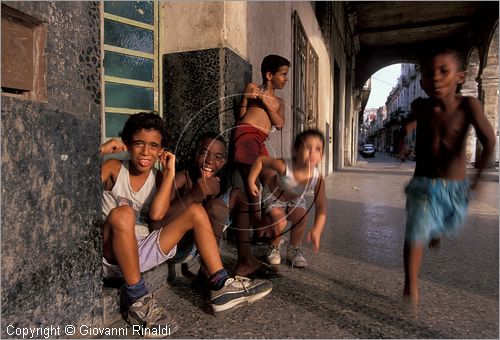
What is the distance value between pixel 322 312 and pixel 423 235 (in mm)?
648

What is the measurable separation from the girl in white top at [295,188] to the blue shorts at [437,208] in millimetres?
476

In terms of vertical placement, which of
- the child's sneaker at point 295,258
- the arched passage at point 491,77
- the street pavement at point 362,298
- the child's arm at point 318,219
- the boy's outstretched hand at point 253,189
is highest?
the arched passage at point 491,77

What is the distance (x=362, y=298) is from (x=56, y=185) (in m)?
1.67

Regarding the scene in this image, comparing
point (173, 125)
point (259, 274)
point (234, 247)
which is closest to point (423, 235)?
point (259, 274)

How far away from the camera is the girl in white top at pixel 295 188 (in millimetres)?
2016

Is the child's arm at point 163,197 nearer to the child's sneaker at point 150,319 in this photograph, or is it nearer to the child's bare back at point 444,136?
the child's sneaker at point 150,319

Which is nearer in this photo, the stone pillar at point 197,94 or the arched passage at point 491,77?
the stone pillar at point 197,94

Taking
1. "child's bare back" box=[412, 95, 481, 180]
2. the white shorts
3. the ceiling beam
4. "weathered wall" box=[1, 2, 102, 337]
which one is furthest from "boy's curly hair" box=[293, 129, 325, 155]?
the ceiling beam

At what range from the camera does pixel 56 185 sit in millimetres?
1353

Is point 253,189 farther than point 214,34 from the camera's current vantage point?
No

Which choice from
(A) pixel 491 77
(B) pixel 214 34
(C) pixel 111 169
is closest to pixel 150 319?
(C) pixel 111 169

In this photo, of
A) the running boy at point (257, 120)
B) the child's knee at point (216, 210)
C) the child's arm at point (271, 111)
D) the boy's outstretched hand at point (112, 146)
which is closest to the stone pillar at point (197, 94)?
the running boy at point (257, 120)

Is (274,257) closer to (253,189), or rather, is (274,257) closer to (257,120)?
(253,189)

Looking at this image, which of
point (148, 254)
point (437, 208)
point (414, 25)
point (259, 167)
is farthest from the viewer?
point (414, 25)
